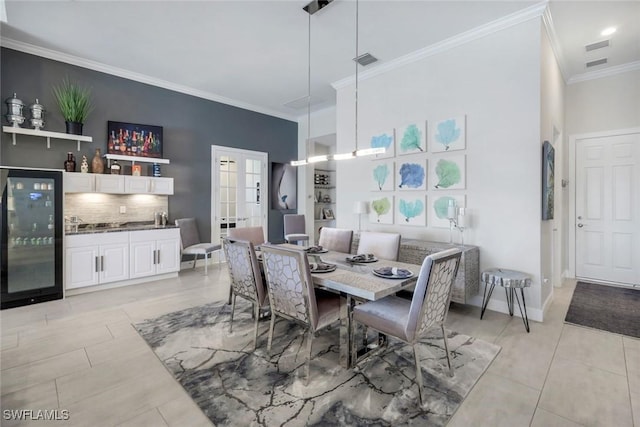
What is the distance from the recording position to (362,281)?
2.20 m

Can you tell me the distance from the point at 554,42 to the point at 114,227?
6.39 meters

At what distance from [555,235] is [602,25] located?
8.67 feet

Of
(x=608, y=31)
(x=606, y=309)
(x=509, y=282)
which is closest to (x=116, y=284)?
(x=509, y=282)

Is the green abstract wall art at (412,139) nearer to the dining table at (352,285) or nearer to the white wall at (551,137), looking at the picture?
the white wall at (551,137)

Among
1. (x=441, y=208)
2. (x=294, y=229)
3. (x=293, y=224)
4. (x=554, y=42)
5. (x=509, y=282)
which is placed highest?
(x=554, y=42)

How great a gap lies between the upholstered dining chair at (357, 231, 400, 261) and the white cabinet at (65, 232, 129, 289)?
342cm

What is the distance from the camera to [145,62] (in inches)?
173

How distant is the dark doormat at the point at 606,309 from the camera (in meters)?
3.08

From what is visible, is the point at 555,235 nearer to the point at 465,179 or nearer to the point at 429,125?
the point at 465,179

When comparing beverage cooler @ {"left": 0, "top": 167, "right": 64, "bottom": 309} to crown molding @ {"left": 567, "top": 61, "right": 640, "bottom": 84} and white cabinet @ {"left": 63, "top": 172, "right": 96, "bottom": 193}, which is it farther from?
crown molding @ {"left": 567, "top": 61, "right": 640, "bottom": 84}

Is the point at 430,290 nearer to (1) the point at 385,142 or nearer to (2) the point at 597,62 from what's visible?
(1) the point at 385,142

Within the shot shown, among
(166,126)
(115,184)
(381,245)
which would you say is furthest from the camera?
(166,126)

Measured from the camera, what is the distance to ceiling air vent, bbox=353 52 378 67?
4.11m

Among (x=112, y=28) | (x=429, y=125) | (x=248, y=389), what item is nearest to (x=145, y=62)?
(x=112, y=28)
